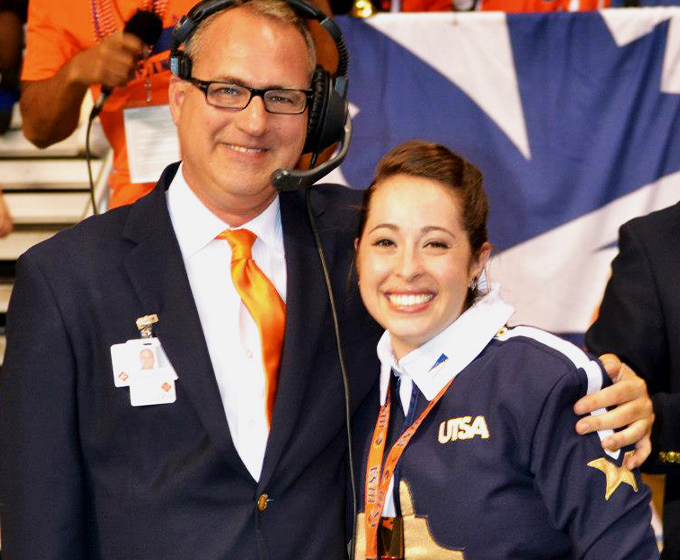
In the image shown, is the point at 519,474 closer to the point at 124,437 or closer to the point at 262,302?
the point at 262,302

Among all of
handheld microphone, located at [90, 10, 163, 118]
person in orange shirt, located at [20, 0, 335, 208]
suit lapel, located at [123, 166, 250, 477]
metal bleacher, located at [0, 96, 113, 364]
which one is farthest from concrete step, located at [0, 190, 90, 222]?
suit lapel, located at [123, 166, 250, 477]

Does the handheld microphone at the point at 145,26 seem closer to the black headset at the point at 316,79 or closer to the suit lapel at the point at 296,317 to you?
the black headset at the point at 316,79

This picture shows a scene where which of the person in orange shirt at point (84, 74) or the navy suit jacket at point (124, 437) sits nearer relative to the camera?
the navy suit jacket at point (124, 437)

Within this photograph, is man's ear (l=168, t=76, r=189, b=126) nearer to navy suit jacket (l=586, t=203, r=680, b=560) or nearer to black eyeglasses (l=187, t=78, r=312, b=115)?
black eyeglasses (l=187, t=78, r=312, b=115)

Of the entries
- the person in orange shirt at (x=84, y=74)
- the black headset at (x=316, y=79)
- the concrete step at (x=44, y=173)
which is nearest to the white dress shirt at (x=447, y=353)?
the black headset at (x=316, y=79)

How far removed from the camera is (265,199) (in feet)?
7.29

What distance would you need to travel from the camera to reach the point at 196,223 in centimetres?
216

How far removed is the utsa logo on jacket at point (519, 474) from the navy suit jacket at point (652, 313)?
61cm

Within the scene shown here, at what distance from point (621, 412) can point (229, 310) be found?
28.7 inches

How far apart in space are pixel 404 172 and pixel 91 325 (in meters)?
0.65

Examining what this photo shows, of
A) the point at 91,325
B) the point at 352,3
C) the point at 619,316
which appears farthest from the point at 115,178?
the point at 619,316

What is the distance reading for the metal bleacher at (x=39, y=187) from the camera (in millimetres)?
4871

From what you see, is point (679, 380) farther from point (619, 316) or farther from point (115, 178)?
point (115, 178)

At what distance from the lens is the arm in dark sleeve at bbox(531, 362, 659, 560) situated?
6.15 feet
